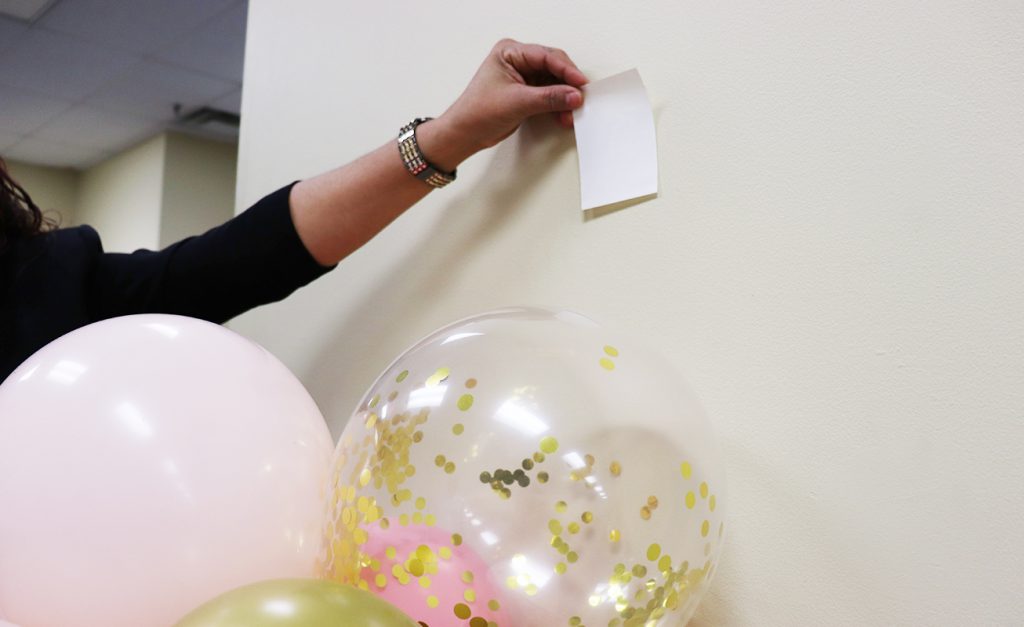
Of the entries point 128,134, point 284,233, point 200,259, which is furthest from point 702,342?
point 128,134

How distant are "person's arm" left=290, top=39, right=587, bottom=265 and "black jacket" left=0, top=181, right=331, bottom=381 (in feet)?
0.14

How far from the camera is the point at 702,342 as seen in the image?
28.2 inches

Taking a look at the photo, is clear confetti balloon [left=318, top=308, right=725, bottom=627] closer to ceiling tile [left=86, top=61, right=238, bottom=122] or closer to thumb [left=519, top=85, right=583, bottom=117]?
thumb [left=519, top=85, right=583, bottom=117]

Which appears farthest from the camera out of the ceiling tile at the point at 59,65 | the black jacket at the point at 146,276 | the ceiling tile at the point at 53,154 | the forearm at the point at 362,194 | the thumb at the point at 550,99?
the ceiling tile at the point at 53,154

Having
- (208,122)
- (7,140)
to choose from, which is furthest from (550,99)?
(7,140)

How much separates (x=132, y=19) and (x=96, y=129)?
5.75ft

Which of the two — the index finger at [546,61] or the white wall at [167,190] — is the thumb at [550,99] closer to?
the index finger at [546,61]

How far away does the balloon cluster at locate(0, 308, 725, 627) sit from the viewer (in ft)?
1.63

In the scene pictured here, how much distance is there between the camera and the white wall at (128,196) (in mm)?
5039

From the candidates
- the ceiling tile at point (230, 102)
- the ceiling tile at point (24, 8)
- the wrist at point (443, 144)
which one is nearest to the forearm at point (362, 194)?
the wrist at point (443, 144)

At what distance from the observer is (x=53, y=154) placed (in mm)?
5441

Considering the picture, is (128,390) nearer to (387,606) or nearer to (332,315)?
(387,606)

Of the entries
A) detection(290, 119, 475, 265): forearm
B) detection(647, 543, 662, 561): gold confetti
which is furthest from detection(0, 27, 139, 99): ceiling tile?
detection(647, 543, 662, 561): gold confetti

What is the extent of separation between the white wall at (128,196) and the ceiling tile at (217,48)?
4.10 ft
